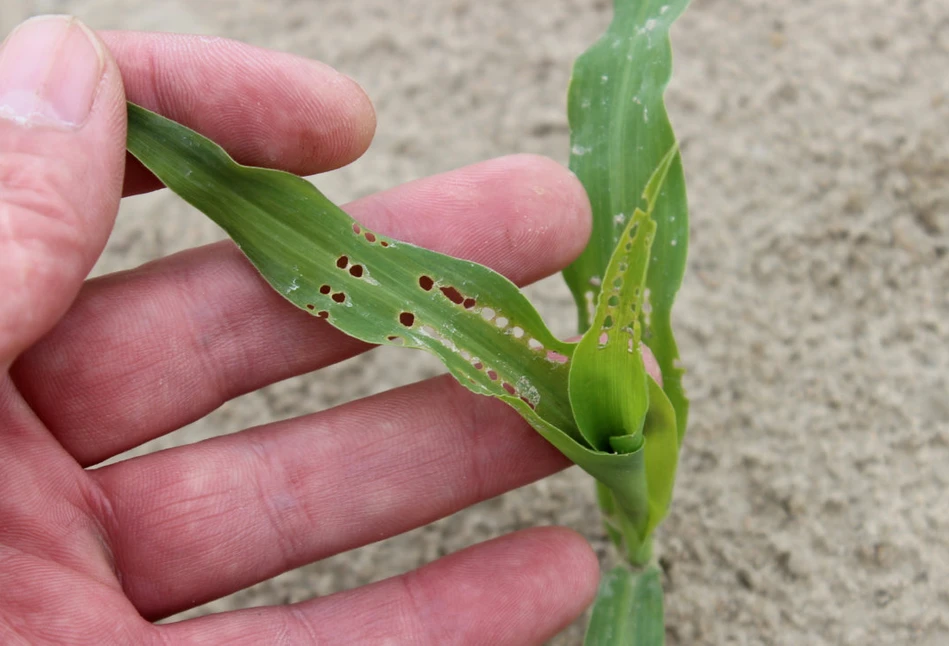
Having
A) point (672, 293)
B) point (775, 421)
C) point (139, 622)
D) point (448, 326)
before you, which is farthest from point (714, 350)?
point (139, 622)

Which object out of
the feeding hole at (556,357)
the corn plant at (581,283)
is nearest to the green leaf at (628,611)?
the corn plant at (581,283)

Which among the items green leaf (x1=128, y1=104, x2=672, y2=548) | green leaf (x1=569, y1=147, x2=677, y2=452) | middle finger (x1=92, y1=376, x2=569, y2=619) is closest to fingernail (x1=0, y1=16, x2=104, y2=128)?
green leaf (x1=128, y1=104, x2=672, y2=548)

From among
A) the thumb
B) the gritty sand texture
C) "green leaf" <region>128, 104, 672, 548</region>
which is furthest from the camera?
the gritty sand texture

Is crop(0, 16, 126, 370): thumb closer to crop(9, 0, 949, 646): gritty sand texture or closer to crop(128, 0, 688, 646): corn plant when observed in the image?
crop(128, 0, 688, 646): corn plant

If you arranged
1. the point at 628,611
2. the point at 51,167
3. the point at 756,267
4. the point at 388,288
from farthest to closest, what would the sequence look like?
the point at 756,267
the point at 628,611
the point at 388,288
the point at 51,167

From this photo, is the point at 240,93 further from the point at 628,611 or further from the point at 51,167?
the point at 628,611

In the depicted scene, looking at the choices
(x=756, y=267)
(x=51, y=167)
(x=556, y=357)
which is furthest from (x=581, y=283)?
(x=51, y=167)

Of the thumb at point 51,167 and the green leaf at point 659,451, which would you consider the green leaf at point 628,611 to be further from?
the thumb at point 51,167
